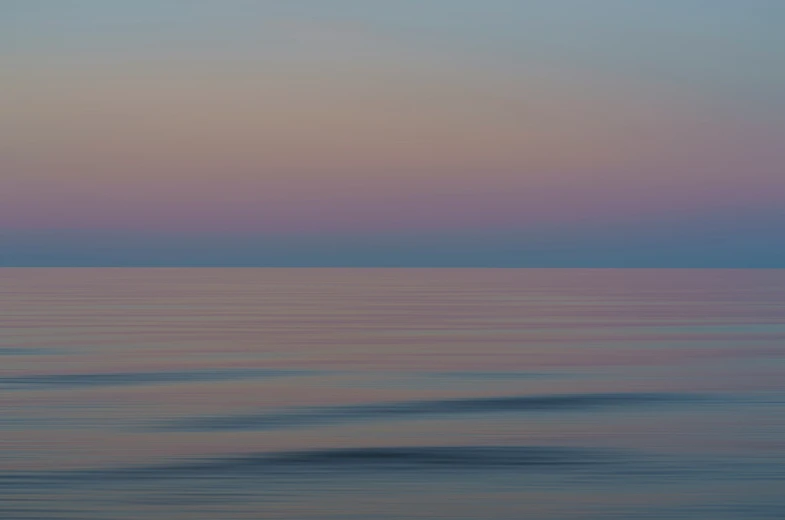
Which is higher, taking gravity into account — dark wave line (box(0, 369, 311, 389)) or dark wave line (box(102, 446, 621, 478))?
dark wave line (box(0, 369, 311, 389))

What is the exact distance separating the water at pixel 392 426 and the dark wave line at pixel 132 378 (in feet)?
0.22

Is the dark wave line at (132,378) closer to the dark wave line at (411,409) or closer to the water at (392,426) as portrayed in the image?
the water at (392,426)

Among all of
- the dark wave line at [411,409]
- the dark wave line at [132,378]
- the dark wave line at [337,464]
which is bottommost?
the dark wave line at [337,464]

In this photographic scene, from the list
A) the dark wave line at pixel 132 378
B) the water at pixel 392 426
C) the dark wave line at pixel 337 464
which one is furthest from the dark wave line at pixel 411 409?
the dark wave line at pixel 132 378

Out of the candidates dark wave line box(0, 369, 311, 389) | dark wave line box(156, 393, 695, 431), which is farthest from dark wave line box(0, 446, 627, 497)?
dark wave line box(0, 369, 311, 389)

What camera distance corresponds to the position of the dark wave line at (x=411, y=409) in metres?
13.0

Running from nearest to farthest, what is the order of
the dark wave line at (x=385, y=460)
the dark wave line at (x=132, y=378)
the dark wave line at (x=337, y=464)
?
the dark wave line at (x=337, y=464)
the dark wave line at (x=385, y=460)
the dark wave line at (x=132, y=378)

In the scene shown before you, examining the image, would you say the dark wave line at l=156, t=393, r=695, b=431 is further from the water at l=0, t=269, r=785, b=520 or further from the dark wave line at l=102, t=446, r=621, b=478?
the dark wave line at l=102, t=446, r=621, b=478

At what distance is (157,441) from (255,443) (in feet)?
3.78

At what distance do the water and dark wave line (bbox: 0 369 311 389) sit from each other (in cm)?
7

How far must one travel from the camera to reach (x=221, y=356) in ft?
68.7

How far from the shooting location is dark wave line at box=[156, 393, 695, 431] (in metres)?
13.0

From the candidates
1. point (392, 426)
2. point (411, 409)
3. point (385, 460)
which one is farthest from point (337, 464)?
point (411, 409)

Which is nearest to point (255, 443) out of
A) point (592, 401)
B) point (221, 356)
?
point (592, 401)
